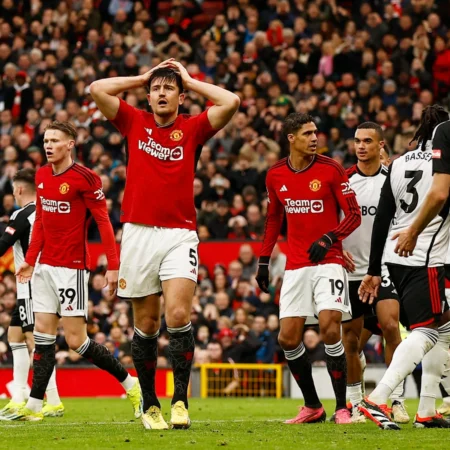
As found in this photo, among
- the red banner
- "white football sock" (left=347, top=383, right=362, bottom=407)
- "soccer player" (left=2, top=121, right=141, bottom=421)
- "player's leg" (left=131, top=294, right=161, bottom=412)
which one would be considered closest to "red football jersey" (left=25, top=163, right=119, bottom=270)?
"soccer player" (left=2, top=121, right=141, bottom=421)

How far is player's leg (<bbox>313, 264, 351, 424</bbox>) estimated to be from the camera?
31.7 ft

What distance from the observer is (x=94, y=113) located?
23828 mm

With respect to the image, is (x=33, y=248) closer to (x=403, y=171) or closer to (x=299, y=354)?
(x=299, y=354)

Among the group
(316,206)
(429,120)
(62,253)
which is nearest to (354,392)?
(316,206)

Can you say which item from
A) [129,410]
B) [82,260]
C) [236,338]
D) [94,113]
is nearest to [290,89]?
[94,113]

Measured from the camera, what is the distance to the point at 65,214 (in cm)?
1062

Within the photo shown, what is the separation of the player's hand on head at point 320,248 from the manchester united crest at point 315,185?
49cm

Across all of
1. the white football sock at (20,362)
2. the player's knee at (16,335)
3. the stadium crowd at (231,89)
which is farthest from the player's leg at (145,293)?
the stadium crowd at (231,89)

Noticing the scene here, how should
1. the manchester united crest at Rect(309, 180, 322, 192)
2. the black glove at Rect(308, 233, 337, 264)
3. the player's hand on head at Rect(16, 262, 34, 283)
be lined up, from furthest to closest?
1. the player's hand on head at Rect(16, 262, 34, 283)
2. the manchester united crest at Rect(309, 180, 322, 192)
3. the black glove at Rect(308, 233, 337, 264)

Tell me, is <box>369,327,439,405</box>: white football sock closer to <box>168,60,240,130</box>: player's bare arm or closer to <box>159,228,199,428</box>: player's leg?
<box>159,228,199,428</box>: player's leg

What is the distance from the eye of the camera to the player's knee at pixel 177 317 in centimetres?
865

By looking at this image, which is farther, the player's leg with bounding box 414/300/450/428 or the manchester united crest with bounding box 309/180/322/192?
the manchester united crest with bounding box 309/180/322/192

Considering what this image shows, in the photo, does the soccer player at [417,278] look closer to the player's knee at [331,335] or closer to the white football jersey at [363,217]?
the player's knee at [331,335]

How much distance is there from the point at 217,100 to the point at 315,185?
150cm
